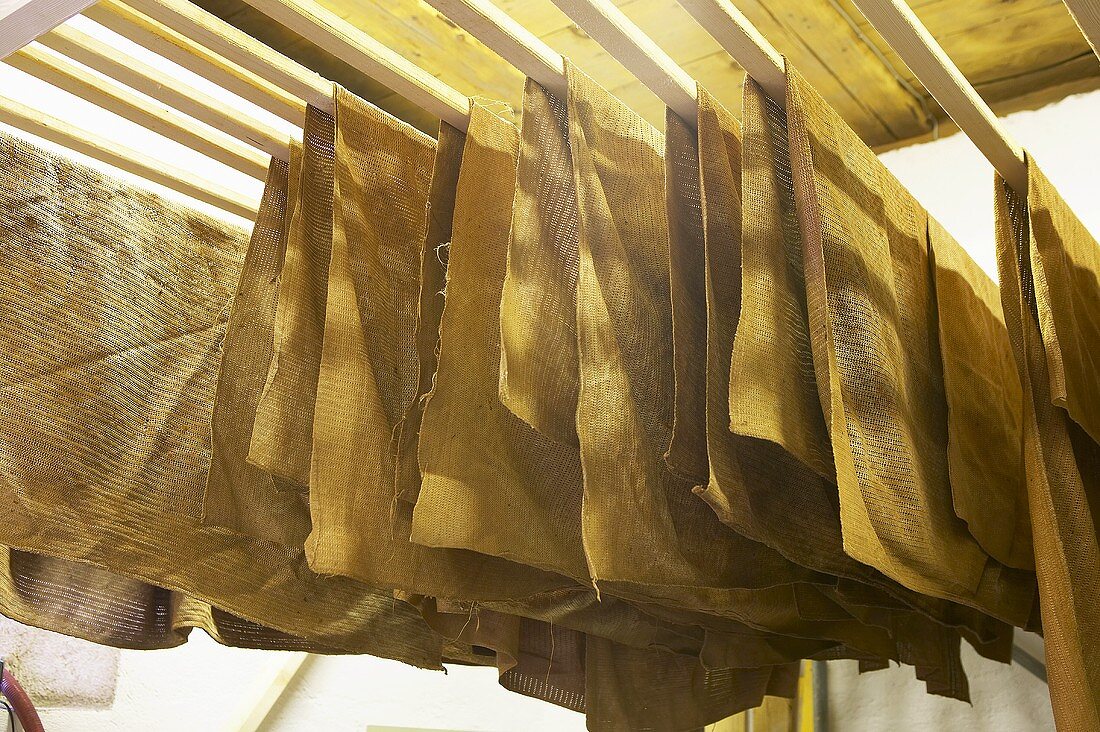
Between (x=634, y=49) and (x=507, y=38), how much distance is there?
0.11 metres

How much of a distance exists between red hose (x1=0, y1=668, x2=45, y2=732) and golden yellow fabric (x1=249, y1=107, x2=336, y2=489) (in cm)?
96

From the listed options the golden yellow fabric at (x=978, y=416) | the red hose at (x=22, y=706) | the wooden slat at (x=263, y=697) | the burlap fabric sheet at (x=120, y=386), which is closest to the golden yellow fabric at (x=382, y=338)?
the burlap fabric sheet at (x=120, y=386)

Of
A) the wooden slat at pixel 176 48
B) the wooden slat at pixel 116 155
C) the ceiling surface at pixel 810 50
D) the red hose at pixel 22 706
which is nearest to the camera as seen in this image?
the wooden slat at pixel 176 48

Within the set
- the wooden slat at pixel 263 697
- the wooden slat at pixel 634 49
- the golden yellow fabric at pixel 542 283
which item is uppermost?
the wooden slat at pixel 634 49

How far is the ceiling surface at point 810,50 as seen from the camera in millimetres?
1812

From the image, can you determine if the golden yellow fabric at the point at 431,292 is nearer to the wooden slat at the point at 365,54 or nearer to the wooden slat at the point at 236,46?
the wooden slat at the point at 365,54

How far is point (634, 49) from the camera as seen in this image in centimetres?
89

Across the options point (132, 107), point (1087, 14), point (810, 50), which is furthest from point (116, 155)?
point (810, 50)

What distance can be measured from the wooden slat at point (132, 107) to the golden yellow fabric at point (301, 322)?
0.17 m

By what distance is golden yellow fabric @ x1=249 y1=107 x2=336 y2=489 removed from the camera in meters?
0.93

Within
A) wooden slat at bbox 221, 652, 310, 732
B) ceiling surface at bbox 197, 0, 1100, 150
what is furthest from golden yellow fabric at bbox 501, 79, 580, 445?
wooden slat at bbox 221, 652, 310, 732

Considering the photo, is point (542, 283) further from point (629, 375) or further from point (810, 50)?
point (810, 50)

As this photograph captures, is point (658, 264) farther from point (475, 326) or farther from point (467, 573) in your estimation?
point (467, 573)

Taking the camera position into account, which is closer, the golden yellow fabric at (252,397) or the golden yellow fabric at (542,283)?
the golden yellow fabric at (542,283)
